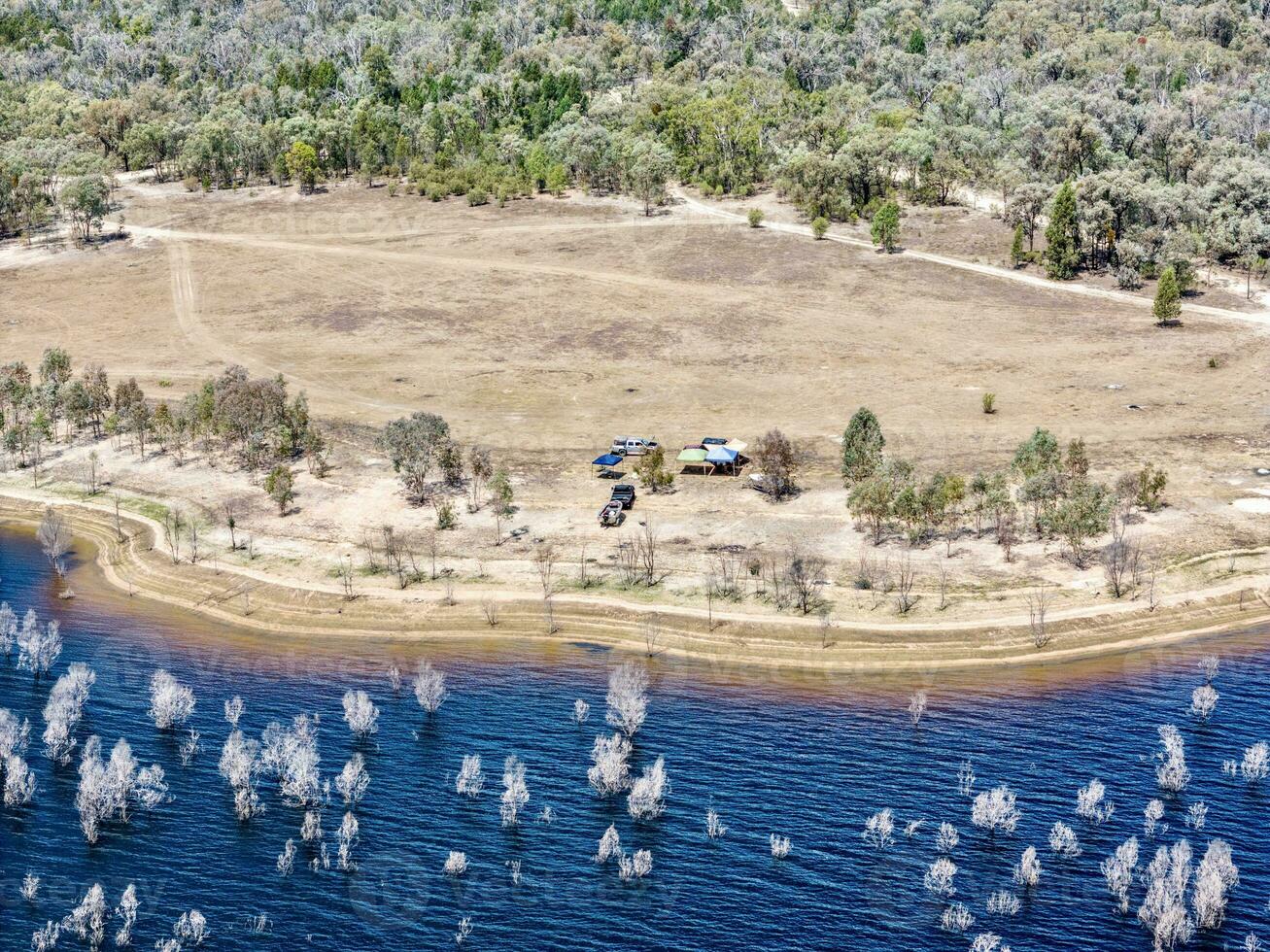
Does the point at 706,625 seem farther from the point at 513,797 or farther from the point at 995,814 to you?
the point at 995,814

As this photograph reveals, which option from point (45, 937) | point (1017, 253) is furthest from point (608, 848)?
point (1017, 253)

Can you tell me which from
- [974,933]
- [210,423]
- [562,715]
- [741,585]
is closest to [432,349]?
[210,423]

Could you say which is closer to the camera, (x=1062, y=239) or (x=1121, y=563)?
(x=1121, y=563)

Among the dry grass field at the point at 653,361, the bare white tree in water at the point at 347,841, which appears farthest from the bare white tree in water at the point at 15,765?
the dry grass field at the point at 653,361

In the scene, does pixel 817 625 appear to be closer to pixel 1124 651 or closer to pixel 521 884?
pixel 1124 651

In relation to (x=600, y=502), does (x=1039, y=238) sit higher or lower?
higher
